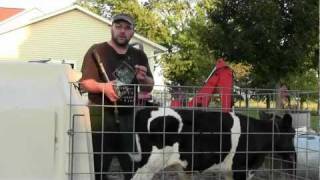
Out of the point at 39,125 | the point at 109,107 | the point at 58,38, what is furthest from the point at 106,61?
the point at 58,38

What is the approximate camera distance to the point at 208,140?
3.14 metres

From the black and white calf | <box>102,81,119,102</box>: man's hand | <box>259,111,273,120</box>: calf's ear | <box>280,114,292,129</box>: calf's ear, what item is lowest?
the black and white calf

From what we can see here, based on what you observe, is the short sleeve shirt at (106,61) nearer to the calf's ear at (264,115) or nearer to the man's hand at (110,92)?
the man's hand at (110,92)

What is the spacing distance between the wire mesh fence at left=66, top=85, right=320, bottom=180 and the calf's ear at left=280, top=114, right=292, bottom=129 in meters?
0.02

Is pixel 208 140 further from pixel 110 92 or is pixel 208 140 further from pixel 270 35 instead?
pixel 270 35

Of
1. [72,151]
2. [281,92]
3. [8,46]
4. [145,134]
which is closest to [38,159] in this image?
[72,151]

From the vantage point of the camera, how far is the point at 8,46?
1119 inches

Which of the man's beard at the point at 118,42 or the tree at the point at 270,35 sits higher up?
the tree at the point at 270,35

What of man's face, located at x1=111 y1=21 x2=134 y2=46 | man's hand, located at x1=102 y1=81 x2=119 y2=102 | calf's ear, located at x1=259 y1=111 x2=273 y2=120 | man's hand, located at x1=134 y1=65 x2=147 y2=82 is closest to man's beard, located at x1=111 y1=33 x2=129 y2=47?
man's face, located at x1=111 y1=21 x2=134 y2=46

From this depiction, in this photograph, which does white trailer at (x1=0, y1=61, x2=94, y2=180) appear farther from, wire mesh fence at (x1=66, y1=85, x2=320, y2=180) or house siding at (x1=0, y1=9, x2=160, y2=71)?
house siding at (x1=0, y1=9, x2=160, y2=71)

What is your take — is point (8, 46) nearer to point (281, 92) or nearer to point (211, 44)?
point (211, 44)

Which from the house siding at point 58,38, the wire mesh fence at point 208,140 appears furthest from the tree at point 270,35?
the wire mesh fence at point 208,140

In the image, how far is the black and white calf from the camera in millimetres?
3041

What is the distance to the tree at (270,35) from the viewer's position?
635 inches
